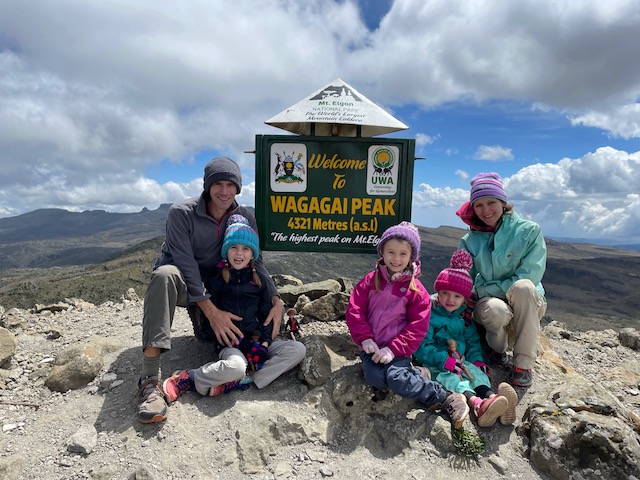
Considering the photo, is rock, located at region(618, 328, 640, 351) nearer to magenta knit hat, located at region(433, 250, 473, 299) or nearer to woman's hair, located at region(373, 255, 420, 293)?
magenta knit hat, located at region(433, 250, 473, 299)

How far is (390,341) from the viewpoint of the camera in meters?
4.99

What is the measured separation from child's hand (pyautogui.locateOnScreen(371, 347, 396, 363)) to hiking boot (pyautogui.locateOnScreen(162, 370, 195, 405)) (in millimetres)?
2355

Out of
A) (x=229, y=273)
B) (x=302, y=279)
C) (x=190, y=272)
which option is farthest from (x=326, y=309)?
(x=302, y=279)

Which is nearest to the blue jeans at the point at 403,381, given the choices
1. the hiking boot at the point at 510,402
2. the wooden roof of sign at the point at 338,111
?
the hiking boot at the point at 510,402

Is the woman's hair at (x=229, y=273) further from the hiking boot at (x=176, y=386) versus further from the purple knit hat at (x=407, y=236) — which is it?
the purple knit hat at (x=407, y=236)

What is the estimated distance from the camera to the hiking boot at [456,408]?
15.2ft

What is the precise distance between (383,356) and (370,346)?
202 mm

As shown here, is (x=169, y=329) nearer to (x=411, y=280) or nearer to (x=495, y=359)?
(x=411, y=280)

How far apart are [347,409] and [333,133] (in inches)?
184

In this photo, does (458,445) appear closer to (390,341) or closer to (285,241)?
(390,341)

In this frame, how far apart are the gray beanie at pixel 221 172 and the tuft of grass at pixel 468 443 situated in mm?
4179

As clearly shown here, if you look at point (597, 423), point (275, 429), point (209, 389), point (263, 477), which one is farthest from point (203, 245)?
point (597, 423)

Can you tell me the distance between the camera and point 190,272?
17.7 feet

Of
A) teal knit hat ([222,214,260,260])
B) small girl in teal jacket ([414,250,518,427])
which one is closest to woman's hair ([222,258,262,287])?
teal knit hat ([222,214,260,260])
